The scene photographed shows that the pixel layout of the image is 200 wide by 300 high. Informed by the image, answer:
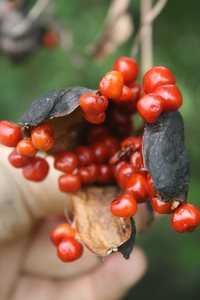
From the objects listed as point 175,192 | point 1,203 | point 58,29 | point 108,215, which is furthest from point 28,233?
point 58,29

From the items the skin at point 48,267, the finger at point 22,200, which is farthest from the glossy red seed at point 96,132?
the skin at point 48,267

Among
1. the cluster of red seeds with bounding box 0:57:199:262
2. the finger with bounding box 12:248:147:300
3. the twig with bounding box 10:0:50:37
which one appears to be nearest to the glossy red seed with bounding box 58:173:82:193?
the cluster of red seeds with bounding box 0:57:199:262

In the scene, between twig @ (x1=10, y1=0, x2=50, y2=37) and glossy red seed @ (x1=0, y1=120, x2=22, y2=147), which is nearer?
glossy red seed @ (x1=0, y1=120, x2=22, y2=147)

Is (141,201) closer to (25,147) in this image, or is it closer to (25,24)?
(25,147)

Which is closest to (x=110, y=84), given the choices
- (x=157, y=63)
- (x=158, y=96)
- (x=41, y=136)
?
(x=158, y=96)

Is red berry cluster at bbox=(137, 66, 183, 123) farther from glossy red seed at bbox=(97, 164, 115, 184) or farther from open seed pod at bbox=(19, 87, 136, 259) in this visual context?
glossy red seed at bbox=(97, 164, 115, 184)

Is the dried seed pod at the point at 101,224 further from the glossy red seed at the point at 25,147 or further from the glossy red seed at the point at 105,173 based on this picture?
the glossy red seed at the point at 25,147
